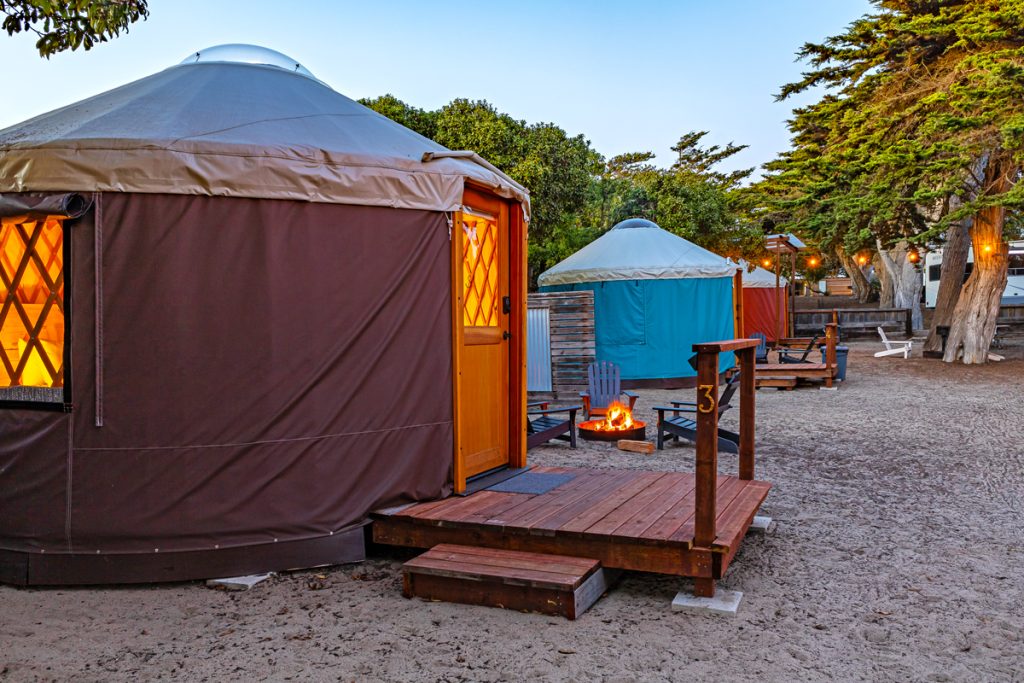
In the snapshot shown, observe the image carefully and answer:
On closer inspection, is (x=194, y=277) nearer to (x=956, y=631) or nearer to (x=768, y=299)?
(x=956, y=631)

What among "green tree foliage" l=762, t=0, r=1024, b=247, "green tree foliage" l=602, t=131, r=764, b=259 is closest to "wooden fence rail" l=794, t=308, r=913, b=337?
"green tree foliage" l=602, t=131, r=764, b=259

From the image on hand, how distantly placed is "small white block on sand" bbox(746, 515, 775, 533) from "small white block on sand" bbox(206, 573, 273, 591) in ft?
7.87

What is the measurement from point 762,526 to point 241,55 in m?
3.89

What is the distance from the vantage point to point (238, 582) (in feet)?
10.3

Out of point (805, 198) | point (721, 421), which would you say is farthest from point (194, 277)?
point (805, 198)

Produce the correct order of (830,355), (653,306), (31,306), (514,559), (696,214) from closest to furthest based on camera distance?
1. (514,559)
2. (31,306)
3. (830,355)
4. (653,306)
5. (696,214)

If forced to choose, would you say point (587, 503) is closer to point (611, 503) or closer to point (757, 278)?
point (611, 503)

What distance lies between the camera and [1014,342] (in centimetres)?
1664

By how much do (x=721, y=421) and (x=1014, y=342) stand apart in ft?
41.4

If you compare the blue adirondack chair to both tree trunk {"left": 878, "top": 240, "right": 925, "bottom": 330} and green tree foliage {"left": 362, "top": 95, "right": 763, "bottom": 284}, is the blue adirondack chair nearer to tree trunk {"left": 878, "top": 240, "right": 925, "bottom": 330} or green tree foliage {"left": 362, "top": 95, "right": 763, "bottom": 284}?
green tree foliage {"left": 362, "top": 95, "right": 763, "bottom": 284}

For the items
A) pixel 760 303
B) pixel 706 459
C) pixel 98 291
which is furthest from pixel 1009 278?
pixel 98 291

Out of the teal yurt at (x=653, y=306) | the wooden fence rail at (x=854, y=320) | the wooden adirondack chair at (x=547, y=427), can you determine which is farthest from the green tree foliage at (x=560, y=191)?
the wooden adirondack chair at (x=547, y=427)

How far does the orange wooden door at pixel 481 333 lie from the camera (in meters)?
3.80

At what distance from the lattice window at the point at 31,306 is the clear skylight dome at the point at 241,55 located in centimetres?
151
